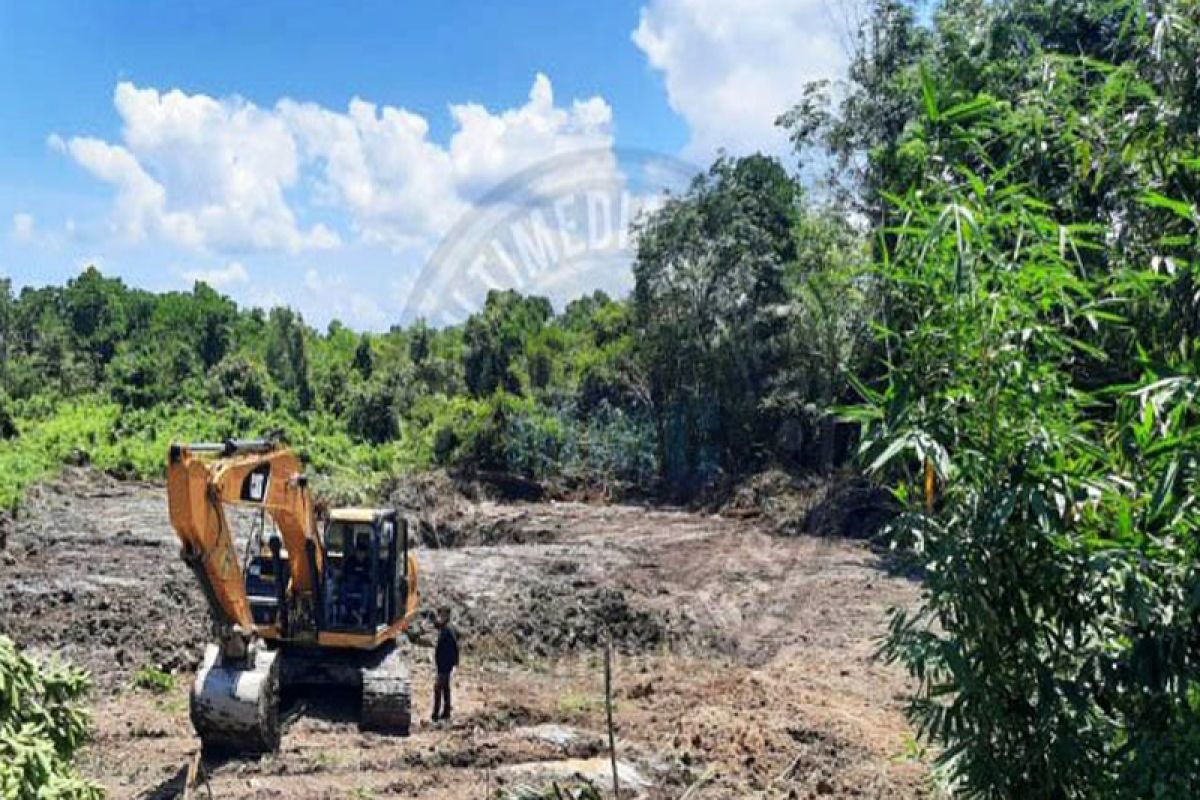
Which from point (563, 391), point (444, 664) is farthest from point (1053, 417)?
point (563, 391)

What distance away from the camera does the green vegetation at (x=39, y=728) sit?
10.7 feet

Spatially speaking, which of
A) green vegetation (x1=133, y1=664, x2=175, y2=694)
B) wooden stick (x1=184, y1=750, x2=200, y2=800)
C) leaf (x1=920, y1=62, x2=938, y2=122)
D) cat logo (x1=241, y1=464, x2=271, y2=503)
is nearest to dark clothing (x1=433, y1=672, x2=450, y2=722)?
wooden stick (x1=184, y1=750, x2=200, y2=800)

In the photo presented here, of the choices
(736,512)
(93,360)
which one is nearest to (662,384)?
(736,512)

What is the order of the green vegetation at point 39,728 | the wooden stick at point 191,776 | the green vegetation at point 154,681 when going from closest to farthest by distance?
1. the green vegetation at point 39,728
2. the wooden stick at point 191,776
3. the green vegetation at point 154,681

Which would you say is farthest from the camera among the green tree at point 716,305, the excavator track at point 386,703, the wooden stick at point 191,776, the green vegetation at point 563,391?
the green tree at point 716,305

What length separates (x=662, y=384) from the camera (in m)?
30.7

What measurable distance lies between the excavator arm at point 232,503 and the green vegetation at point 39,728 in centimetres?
330

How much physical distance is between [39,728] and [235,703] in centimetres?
485

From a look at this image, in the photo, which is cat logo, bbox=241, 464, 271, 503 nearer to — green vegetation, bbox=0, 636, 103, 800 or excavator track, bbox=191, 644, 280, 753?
excavator track, bbox=191, 644, 280, 753

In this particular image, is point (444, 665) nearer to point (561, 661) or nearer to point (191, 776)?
point (561, 661)

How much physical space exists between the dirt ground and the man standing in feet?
0.73

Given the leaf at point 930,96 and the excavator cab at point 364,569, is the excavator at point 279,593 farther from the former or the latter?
the leaf at point 930,96

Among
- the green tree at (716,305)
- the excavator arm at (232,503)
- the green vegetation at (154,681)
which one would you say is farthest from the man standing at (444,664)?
the green tree at (716,305)

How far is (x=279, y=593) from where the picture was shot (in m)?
9.70
